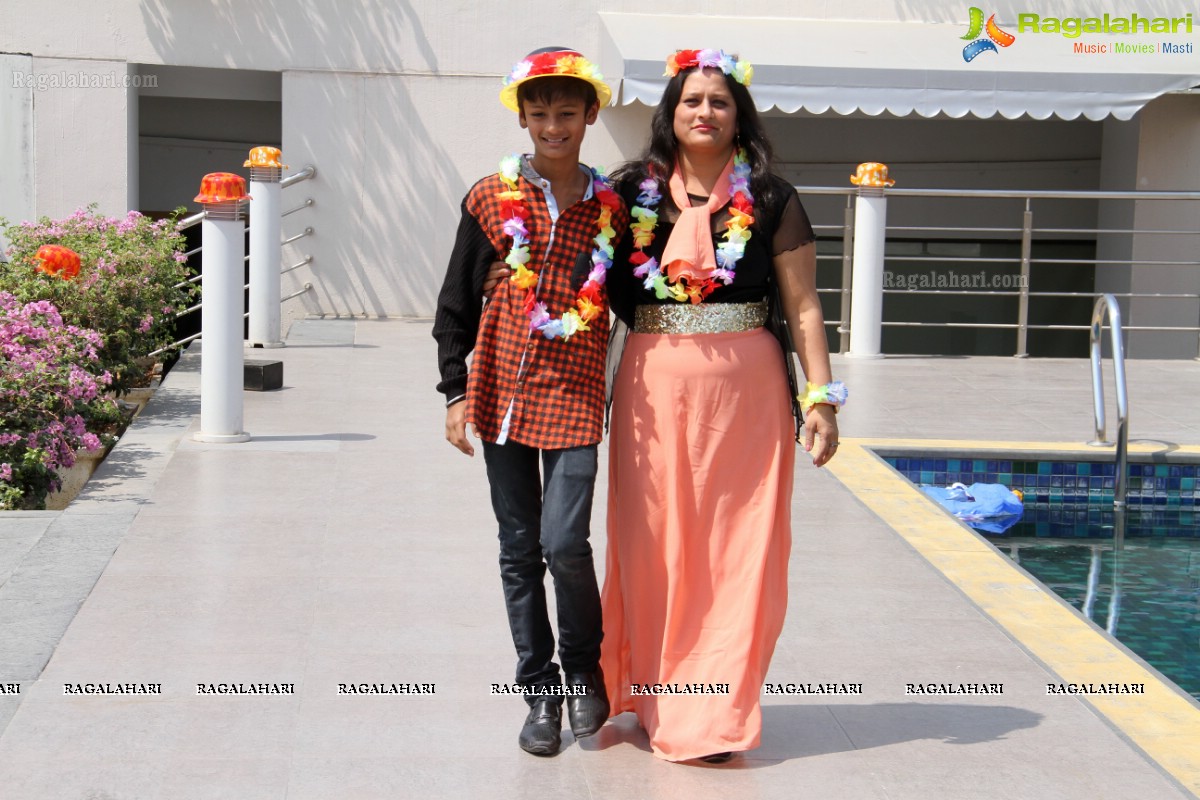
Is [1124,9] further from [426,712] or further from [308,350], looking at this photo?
[426,712]

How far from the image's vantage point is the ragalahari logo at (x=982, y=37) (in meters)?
11.7

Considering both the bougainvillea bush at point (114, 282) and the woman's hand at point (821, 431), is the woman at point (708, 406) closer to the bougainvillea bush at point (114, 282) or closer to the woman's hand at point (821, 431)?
the woman's hand at point (821, 431)

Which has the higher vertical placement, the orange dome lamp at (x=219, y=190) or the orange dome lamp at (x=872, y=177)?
the orange dome lamp at (x=872, y=177)

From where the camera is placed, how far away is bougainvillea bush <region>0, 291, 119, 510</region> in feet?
18.8

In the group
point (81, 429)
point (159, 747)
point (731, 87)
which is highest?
point (731, 87)

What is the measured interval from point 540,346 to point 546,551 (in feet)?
1.43

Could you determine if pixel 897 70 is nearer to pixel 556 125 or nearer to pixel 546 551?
pixel 556 125

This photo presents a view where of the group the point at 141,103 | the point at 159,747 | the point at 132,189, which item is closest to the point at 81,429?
the point at 159,747

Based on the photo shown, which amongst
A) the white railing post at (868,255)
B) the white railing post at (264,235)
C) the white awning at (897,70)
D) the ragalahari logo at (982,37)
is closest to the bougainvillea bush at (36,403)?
the white railing post at (264,235)

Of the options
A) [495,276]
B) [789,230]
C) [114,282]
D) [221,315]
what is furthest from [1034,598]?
[114,282]

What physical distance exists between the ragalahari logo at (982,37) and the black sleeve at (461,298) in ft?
30.2

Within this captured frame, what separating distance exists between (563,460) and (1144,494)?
171 inches

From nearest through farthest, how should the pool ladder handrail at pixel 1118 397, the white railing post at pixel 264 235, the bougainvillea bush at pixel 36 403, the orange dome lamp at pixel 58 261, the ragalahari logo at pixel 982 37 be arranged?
the bougainvillea bush at pixel 36 403
the pool ladder handrail at pixel 1118 397
the orange dome lamp at pixel 58 261
the white railing post at pixel 264 235
the ragalahari logo at pixel 982 37

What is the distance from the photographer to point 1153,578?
557 cm
